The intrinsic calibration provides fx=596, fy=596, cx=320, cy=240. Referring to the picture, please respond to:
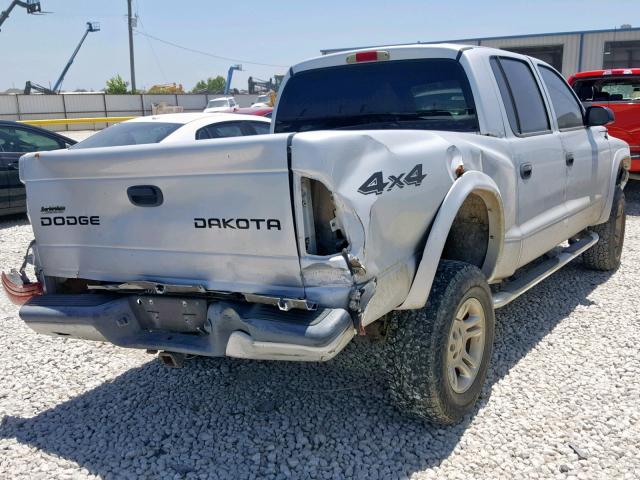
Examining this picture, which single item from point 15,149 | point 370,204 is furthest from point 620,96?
point 15,149

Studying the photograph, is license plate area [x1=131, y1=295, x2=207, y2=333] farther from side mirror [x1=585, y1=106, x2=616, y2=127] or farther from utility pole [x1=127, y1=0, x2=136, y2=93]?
utility pole [x1=127, y1=0, x2=136, y2=93]

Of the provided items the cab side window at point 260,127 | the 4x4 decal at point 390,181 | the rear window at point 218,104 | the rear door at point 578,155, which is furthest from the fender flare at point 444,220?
the rear window at point 218,104

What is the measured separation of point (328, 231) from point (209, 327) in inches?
29.5

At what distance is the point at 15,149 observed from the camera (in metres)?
9.34

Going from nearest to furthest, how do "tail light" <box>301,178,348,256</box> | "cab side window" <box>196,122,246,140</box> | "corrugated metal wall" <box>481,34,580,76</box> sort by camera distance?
"tail light" <box>301,178,348,256</box>, "cab side window" <box>196,122,246,140</box>, "corrugated metal wall" <box>481,34,580,76</box>

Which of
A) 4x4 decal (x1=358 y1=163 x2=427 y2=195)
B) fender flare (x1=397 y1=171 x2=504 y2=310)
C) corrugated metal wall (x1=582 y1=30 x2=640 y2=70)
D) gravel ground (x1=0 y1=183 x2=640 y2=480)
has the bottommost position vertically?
gravel ground (x1=0 y1=183 x2=640 y2=480)

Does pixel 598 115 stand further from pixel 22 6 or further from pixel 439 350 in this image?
pixel 22 6

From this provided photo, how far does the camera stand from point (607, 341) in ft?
14.2

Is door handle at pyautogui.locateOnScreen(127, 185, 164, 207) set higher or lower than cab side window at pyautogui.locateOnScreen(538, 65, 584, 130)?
lower

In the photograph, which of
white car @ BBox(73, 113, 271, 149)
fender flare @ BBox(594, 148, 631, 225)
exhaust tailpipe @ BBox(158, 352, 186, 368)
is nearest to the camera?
exhaust tailpipe @ BBox(158, 352, 186, 368)

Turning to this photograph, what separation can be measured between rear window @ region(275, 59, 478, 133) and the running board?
109 cm

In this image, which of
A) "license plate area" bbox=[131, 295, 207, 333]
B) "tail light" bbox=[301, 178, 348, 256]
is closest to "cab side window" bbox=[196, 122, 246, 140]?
"license plate area" bbox=[131, 295, 207, 333]

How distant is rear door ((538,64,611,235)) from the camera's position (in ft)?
15.4

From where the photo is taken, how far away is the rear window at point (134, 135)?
7129 mm
